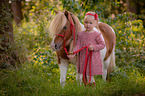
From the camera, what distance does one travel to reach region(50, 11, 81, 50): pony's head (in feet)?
9.84

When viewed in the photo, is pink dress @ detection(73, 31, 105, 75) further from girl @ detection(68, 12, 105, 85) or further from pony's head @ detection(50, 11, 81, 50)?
pony's head @ detection(50, 11, 81, 50)

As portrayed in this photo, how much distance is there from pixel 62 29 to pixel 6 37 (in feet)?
5.55

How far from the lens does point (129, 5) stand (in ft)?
29.6

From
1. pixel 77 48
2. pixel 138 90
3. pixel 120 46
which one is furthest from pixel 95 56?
pixel 120 46

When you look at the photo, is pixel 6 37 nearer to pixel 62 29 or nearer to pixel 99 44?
pixel 62 29

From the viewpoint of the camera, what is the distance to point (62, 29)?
9.96ft

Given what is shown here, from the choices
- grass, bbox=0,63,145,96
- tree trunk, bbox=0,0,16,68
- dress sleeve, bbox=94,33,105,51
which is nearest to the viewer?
grass, bbox=0,63,145,96

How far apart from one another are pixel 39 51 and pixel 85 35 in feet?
7.65

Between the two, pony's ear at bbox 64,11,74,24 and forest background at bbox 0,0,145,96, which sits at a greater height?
pony's ear at bbox 64,11,74,24

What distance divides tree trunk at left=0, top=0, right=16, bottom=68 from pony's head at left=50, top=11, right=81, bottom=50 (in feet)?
4.96

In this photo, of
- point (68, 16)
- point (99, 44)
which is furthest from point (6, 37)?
point (99, 44)

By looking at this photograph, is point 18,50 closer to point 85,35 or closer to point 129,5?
point 85,35

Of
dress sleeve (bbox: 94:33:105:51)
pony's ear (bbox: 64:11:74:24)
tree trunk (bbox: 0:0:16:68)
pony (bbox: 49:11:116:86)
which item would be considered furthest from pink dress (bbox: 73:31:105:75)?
tree trunk (bbox: 0:0:16:68)

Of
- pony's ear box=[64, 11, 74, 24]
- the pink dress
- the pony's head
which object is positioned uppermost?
pony's ear box=[64, 11, 74, 24]
